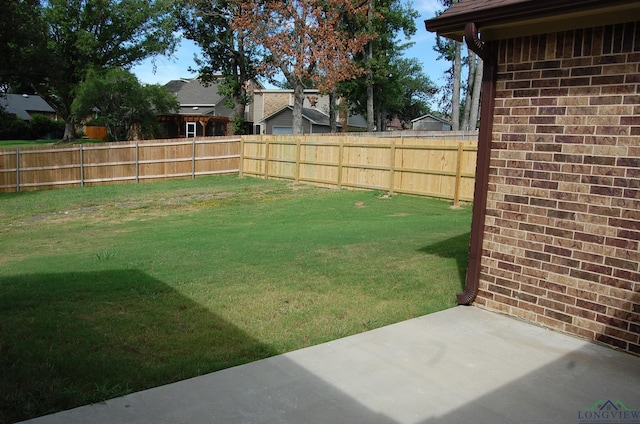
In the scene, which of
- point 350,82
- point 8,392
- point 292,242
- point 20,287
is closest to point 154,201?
point 292,242

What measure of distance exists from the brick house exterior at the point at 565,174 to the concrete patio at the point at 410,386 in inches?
17.8

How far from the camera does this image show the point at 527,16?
4430 millimetres

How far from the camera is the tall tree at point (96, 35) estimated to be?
125 feet

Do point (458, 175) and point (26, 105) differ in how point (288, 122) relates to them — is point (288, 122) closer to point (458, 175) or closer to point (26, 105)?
point (458, 175)

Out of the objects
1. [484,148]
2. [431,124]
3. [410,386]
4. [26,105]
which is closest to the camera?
[410,386]

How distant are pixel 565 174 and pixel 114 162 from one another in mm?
19977

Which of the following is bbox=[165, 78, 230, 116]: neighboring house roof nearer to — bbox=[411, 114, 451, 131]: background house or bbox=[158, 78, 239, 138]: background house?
bbox=[158, 78, 239, 138]: background house

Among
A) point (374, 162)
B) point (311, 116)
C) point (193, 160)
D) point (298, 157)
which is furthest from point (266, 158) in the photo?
point (311, 116)

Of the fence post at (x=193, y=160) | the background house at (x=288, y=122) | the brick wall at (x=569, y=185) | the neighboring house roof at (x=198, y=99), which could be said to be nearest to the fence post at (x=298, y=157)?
the fence post at (x=193, y=160)

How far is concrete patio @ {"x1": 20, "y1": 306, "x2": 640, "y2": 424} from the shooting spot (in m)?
3.20

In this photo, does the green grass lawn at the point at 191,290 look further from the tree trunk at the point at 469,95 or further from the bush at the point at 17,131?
the bush at the point at 17,131

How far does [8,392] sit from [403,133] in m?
19.4

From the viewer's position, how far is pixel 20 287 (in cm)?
605

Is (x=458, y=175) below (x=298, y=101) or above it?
below
